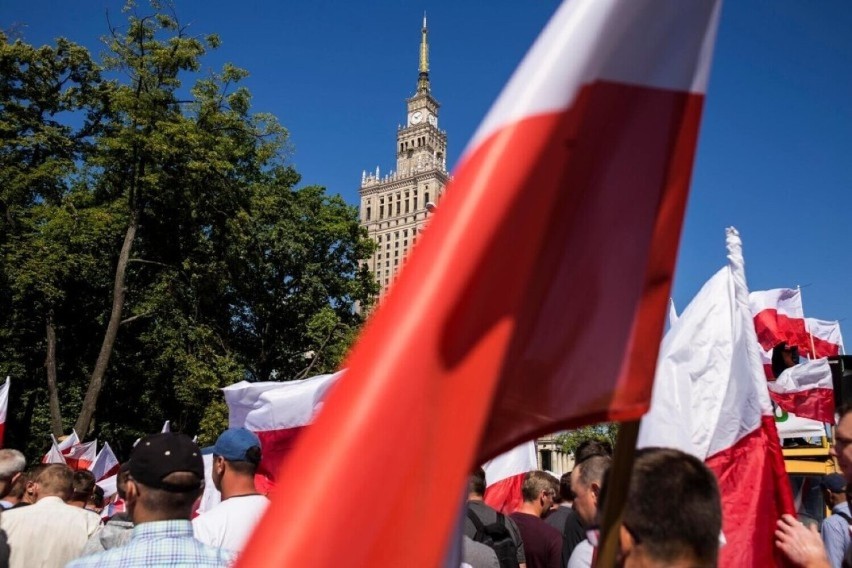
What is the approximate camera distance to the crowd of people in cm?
296

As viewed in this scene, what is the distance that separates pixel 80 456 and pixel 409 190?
9166 cm

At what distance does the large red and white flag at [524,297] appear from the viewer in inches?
46.9

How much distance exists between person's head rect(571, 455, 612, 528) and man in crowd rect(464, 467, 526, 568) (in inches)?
44.9

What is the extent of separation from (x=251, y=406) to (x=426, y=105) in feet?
357

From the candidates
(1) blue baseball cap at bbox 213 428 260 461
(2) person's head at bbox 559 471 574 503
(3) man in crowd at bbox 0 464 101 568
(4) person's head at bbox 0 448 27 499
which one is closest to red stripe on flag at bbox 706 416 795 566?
(2) person's head at bbox 559 471 574 503

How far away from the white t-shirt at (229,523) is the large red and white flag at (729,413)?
2.21m

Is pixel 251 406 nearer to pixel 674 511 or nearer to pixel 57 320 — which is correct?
pixel 674 511

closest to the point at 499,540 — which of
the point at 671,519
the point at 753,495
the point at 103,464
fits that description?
the point at 753,495

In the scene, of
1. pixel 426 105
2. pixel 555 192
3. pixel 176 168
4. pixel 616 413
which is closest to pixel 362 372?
pixel 555 192

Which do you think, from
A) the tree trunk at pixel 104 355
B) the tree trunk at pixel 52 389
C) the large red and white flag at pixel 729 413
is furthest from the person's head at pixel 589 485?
the tree trunk at pixel 52 389

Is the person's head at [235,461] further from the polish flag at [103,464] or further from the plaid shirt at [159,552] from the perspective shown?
the polish flag at [103,464]

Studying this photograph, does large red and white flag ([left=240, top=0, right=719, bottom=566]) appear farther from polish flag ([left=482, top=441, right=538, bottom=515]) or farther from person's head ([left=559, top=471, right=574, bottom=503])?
polish flag ([left=482, top=441, right=538, bottom=515])

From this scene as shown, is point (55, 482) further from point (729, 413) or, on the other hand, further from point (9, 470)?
point (729, 413)

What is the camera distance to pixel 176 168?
19.9 meters
